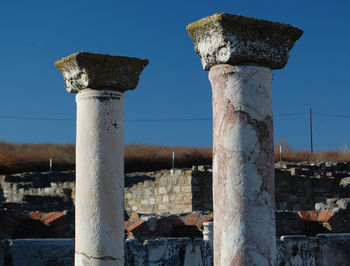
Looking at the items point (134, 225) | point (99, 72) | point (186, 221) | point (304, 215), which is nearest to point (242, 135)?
point (99, 72)

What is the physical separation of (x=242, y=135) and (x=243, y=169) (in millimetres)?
219

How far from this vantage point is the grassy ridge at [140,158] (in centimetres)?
2044

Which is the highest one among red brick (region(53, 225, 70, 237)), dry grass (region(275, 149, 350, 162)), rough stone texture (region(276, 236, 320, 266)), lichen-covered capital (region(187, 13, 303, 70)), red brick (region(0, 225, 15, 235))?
lichen-covered capital (region(187, 13, 303, 70))

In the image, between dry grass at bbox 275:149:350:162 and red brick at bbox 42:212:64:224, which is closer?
red brick at bbox 42:212:64:224

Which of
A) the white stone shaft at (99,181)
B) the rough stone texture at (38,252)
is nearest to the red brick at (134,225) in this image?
the rough stone texture at (38,252)

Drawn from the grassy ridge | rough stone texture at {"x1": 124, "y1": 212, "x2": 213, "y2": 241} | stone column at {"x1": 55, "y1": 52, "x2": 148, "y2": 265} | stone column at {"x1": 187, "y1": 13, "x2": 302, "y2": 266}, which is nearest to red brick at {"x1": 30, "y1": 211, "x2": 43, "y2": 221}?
rough stone texture at {"x1": 124, "y1": 212, "x2": 213, "y2": 241}

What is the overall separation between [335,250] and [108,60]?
3396mm

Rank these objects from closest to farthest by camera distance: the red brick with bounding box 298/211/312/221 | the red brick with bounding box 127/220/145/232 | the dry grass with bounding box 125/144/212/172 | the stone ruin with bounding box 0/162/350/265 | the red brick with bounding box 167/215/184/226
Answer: the stone ruin with bounding box 0/162/350/265 < the red brick with bounding box 127/220/145/232 < the red brick with bounding box 167/215/184/226 < the red brick with bounding box 298/211/312/221 < the dry grass with bounding box 125/144/212/172

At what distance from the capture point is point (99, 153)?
4828mm

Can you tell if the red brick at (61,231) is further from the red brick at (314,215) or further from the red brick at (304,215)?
the red brick at (314,215)

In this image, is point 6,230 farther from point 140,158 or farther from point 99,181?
point 140,158

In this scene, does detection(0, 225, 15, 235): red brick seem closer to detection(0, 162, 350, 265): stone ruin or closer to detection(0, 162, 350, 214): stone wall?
detection(0, 162, 350, 265): stone ruin

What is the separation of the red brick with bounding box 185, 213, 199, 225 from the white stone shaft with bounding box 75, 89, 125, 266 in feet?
7.59

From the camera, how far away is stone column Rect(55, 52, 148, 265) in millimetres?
4758
